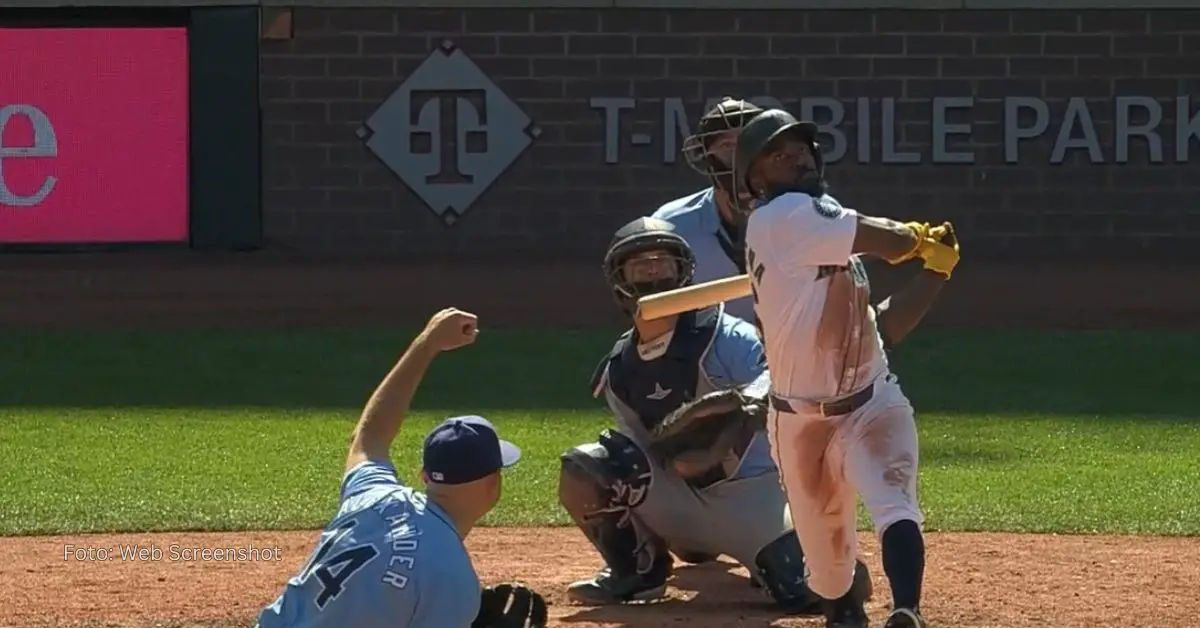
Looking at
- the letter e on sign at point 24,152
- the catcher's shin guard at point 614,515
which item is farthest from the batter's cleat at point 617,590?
the letter e on sign at point 24,152

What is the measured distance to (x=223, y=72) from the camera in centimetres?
1733

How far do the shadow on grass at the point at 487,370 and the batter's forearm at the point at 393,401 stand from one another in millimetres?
6442

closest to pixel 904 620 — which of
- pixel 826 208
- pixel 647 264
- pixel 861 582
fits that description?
pixel 861 582

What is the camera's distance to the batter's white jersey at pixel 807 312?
16.1 ft

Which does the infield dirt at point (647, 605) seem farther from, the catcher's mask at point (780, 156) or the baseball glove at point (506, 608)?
the catcher's mask at point (780, 156)

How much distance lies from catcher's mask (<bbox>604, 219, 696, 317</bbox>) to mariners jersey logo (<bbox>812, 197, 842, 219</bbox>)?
→ 91 centimetres

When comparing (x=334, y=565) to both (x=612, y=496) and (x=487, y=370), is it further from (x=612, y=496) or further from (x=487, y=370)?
(x=487, y=370)

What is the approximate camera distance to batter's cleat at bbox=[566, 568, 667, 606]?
19.6ft

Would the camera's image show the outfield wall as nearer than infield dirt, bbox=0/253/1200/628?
No

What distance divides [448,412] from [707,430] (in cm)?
476

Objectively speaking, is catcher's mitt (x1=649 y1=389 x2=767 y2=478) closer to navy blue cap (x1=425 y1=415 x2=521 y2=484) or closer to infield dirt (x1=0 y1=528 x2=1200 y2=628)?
infield dirt (x1=0 y1=528 x2=1200 y2=628)

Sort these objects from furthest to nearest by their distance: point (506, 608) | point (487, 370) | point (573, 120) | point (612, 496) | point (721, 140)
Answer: point (573, 120) < point (487, 370) < point (721, 140) < point (612, 496) < point (506, 608)

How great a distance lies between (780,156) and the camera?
503 centimetres

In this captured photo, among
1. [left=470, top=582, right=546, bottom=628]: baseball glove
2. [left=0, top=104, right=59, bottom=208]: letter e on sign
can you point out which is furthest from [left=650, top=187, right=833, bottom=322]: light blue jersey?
[left=0, top=104, right=59, bottom=208]: letter e on sign
